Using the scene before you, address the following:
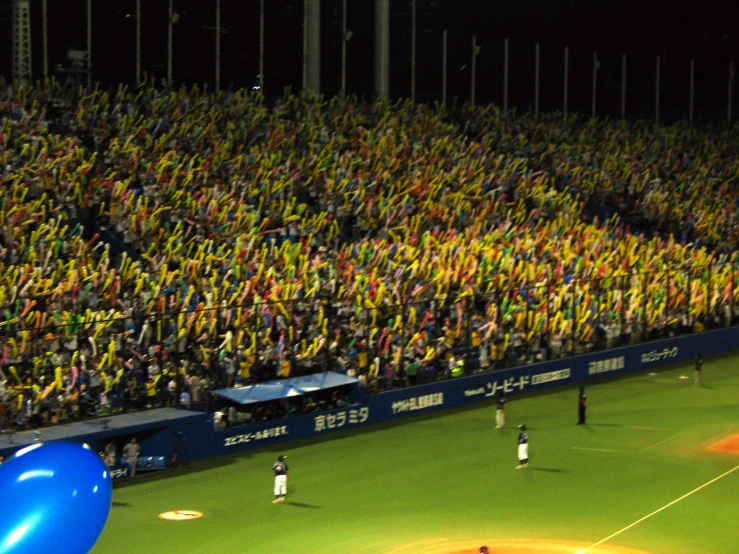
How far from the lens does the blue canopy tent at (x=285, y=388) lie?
25188 millimetres

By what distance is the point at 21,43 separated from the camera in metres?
34.3

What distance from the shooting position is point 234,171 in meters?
34.5

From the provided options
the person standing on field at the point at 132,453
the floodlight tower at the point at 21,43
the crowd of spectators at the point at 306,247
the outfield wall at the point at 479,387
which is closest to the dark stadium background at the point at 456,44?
the floodlight tower at the point at 21,43

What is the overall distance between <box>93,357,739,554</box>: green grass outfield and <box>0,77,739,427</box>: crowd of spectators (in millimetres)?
2080

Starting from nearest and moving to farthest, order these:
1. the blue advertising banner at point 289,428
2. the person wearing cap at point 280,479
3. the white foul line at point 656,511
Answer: the white foul line at point 656,511
the person wearing cap at point 280,479
the blue advertising banner at point 289,428

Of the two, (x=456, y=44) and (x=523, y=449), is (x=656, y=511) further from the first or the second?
(x=456, y=44)

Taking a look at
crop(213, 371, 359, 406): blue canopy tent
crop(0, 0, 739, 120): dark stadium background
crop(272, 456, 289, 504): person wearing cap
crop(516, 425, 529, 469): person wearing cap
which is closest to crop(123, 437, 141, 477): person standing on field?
crop(213, 371, 359, 406): blue canopy tent

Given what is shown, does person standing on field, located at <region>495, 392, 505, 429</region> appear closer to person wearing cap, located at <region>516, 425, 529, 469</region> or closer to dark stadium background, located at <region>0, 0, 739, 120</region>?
person wearing cap, located at <region>516, 425, 529, 469</region>

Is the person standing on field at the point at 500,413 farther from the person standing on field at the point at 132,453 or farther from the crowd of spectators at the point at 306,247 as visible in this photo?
the person standing on field at the point at 132,453

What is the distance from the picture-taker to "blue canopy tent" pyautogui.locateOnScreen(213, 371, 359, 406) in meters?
25.2

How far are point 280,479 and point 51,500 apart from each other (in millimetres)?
12347

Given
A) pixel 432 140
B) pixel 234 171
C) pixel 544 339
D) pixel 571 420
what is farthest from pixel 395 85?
pixel 571 420

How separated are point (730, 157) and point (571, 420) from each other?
83.5 feet

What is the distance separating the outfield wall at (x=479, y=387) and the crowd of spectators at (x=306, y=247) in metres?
0.43
